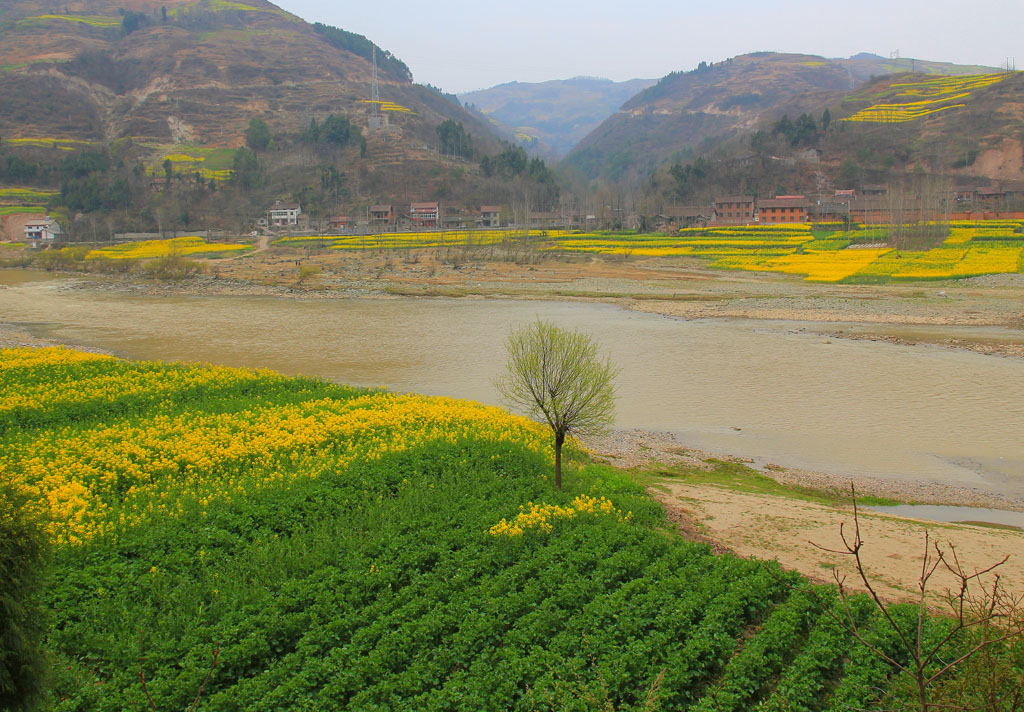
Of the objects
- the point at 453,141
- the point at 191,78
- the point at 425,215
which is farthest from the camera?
the point at 191,78

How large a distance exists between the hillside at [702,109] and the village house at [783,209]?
180 ft

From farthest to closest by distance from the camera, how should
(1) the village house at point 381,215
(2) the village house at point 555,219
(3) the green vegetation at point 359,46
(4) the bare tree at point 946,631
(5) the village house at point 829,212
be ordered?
(3) the green vegetation at point 359,46
(2) the village house at point 555,219
(1) the village house at point 381,215
(5) the village house at point 829,212
(4) the bare tree at point 946,631

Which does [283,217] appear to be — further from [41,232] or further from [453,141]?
[453,141]

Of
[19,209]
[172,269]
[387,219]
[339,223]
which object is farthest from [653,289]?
[19,209]

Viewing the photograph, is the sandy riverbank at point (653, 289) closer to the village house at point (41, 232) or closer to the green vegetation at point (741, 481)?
the green vegetation at point (741, 481)

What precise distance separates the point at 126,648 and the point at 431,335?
83.2 ft

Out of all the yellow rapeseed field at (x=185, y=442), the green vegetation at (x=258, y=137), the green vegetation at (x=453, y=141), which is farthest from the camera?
the green vegetation at (x=453, y=141)

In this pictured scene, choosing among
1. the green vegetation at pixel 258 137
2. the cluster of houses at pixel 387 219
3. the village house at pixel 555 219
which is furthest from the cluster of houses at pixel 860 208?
the green vegetation at pixel 258 137

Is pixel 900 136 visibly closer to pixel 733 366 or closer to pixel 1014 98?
pixel 1014 98

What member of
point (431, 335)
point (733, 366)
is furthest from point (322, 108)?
point (733, 366)

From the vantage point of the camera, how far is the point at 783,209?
75625 mm

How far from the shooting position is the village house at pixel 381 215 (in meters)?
83.4

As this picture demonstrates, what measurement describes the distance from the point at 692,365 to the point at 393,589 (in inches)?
741

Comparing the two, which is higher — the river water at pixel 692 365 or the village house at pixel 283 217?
the village house at pixel 283 217
